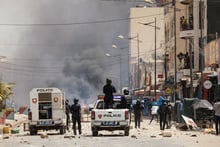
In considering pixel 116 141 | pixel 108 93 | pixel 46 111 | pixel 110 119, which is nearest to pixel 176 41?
pixel 46 111

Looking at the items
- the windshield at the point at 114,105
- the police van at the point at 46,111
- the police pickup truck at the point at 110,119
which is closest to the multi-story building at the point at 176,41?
the police van at the point at 46,111

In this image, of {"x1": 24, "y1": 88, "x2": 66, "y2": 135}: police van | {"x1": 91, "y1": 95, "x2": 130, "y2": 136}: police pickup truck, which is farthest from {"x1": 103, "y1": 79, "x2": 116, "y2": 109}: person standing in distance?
{"x1": 24, "y1": 88, "x2": 66, "y2": 135}: police van

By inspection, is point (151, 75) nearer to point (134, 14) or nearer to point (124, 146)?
point (134, 14)

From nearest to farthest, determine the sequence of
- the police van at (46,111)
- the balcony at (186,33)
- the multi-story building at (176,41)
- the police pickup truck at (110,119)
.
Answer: the police pickup truck at (110,119), the police van at (46,111), the multi-story building at (176,41), the balcony at (186,33)

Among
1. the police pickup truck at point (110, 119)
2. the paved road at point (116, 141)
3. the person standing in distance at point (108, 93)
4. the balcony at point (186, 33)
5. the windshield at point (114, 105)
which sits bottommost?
the paved road at point (116, 141)

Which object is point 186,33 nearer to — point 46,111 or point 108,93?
point 46,111

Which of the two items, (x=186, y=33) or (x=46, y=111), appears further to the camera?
(x=186, y=33)


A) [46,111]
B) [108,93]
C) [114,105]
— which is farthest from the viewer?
[46,111]

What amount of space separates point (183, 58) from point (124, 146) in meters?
49.5

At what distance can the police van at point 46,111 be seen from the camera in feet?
111

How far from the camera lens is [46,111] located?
3703 cm

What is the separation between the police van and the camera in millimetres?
33812

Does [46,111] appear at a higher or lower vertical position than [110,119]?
higher

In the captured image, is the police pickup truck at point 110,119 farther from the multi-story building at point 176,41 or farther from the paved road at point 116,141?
the multi-story building at point 176,41
